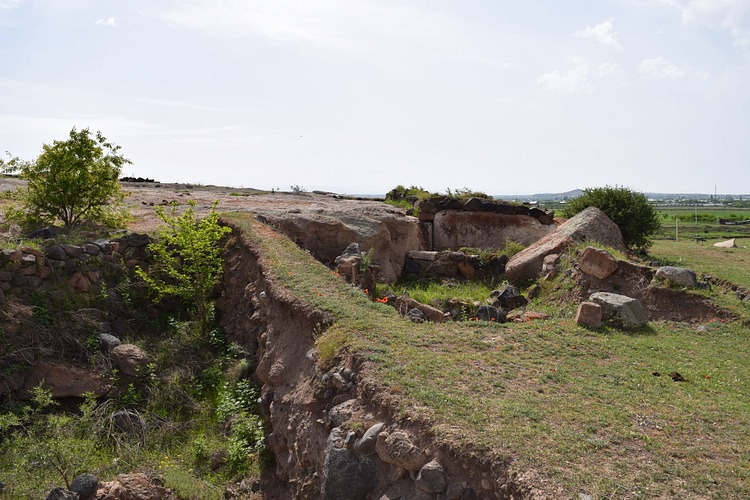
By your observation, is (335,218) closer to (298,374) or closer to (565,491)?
(298,374)

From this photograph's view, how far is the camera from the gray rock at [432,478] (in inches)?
143

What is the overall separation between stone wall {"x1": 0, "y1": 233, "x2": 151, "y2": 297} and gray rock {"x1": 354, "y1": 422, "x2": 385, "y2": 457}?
5236 mm

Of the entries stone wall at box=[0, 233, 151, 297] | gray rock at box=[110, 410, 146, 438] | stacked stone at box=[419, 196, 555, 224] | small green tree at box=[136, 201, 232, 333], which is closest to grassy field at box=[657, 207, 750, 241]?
stacked stone at box=[419, 196, 555, 224]

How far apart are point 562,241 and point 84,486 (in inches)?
314

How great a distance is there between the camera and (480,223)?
13320 millimetres

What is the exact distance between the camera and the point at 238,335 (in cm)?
797

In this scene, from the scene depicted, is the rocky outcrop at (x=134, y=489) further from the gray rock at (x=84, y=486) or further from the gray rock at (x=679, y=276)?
the gray rock at (x=679, y=276)

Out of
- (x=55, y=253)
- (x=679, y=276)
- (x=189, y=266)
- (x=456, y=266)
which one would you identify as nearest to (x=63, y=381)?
(x=55, y=253)

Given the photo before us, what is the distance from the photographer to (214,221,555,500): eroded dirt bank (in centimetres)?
359

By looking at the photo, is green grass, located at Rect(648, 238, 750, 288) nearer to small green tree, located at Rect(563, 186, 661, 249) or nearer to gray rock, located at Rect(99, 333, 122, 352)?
small green tree, located at Rect(563, 186, 661, 249)

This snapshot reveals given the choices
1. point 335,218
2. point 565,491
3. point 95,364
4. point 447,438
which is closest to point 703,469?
point 565,491

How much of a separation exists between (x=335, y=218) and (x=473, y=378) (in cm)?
696

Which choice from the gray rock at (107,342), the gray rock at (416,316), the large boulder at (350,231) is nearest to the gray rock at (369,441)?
the gray rock at (416,316)

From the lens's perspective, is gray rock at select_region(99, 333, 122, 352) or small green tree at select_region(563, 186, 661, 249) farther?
small green tree at select_region(563, 186, 661, 249)
